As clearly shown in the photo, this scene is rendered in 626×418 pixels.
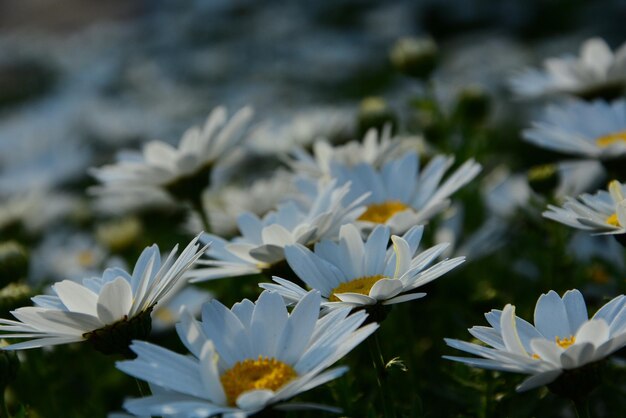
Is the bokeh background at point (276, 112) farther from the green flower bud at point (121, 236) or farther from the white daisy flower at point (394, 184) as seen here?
the white daisy flower at point (394, 184)

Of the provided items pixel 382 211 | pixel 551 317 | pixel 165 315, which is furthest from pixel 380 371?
pixel 165 315

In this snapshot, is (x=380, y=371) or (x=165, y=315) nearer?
(x=380, y=371)

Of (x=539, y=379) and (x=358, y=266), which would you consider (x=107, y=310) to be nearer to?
(x=358, y=266)

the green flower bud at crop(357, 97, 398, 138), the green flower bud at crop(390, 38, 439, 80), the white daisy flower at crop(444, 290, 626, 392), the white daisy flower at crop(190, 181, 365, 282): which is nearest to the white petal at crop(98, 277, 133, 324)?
the white daisy flower at crop(190, 181, 365, 282)

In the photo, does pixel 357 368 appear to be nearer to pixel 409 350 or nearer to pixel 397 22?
pixel 409 350

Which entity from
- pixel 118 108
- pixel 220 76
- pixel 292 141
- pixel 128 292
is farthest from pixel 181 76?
pixel 128 292

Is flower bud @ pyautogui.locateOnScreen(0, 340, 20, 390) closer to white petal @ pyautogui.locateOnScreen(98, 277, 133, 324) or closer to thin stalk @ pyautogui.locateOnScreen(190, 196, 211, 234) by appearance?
white petal @ pyautogui.locateOnScreen(98, 277, 133, 324)
